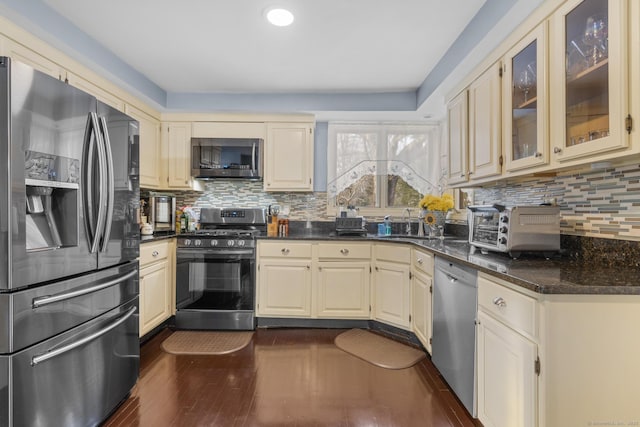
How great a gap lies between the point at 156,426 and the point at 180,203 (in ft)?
8.03

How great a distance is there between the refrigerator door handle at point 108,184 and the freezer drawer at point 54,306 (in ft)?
0.60

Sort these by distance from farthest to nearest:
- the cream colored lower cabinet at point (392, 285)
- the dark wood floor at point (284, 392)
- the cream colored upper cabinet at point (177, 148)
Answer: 1. the cream colored upper cabinet at point (177, 148)
2. the cream colored lower cabinet at point (392, 285)
3. the dark wood floor at point (284, 392)

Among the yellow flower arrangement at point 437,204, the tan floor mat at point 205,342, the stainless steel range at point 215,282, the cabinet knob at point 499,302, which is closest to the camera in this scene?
the cabinet knob at point 499,302

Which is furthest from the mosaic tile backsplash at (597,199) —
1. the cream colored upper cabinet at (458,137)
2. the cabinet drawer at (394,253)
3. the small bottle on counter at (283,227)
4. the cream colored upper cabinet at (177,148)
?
the cream colored upper cabinet at (177,148)

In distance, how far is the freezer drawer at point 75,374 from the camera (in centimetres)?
122

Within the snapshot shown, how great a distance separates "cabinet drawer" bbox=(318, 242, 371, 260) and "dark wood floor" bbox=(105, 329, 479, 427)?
841 millimetres

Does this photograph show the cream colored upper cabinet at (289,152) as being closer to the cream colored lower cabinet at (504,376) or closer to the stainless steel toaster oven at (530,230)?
the stainless steel toaster oven at (530,230)

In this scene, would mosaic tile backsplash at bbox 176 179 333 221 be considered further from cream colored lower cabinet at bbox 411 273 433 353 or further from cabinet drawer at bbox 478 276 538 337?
cabinet drawer at bbox 478 276 538 337

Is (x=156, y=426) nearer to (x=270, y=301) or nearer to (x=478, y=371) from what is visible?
(x=270, y=301)

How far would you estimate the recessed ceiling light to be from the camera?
196cm

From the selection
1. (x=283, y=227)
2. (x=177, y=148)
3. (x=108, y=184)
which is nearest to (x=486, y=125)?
(x=283, y=227)

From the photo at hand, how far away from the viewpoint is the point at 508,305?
1335mm

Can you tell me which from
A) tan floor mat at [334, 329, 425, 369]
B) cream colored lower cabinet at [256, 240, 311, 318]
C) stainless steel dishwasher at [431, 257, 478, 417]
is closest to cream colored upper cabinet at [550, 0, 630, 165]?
stainless steel dishwasher at [431, 257, 478, 417]

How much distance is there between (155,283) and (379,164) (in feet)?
8.48
